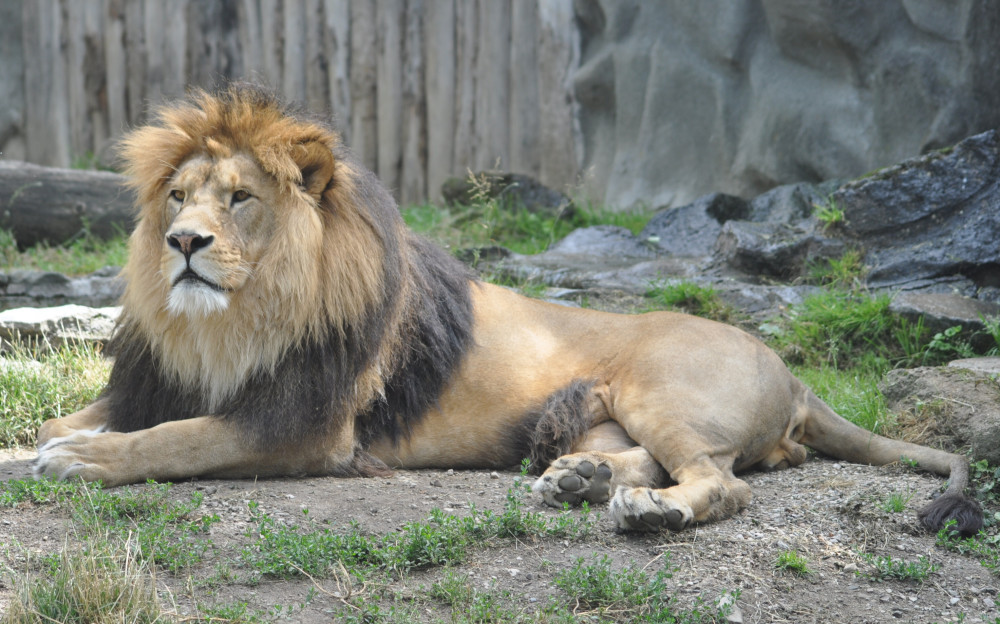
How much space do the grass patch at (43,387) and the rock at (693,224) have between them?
164 inches

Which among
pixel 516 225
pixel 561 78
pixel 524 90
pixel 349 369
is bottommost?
pixel 516 225

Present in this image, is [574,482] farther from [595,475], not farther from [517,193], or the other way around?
[517,193]

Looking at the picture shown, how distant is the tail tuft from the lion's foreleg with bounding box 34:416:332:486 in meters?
2.25

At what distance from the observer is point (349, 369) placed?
159 inches

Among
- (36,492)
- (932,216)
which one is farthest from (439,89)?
(36,492)

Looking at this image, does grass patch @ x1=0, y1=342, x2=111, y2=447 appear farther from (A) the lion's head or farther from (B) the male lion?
(A) the lion's head

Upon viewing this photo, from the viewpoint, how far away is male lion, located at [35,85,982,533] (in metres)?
3.84

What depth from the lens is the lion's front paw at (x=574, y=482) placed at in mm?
3777

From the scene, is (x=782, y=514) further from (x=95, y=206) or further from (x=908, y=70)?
(x=95, y=206)

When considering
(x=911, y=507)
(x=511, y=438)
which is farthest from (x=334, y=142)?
(x=911, y=507)

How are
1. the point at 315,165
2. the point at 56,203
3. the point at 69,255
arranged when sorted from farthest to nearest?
the point at 56,203, the point at 69,255, the point at 315,165

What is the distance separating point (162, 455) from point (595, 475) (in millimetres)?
1584

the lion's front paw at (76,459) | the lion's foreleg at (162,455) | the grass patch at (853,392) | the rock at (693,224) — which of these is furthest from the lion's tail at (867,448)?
the rock at (693,224)

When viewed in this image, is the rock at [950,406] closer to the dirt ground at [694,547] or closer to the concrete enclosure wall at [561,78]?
the dirt ground at [694,547]
